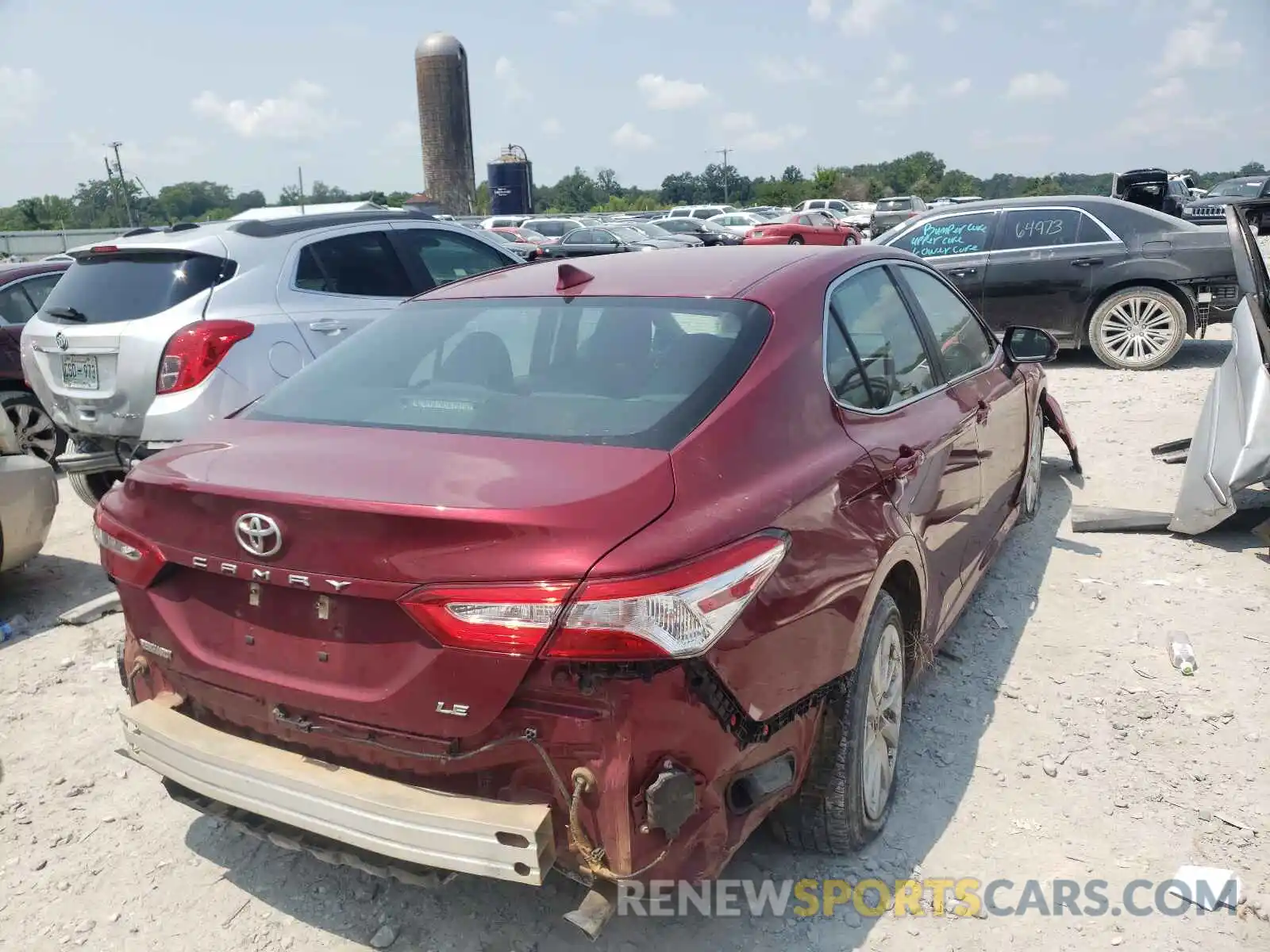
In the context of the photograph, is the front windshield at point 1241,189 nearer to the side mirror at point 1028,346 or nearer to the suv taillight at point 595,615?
the side mirror at point 1028,346

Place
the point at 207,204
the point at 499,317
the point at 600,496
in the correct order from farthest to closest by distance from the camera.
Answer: the point at 207,204
the point at 499,317
the point at 600,496

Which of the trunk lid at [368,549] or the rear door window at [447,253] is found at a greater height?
the rear door window at [447,253]

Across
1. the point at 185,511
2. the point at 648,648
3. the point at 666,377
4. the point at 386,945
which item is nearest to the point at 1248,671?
the point at 666,377

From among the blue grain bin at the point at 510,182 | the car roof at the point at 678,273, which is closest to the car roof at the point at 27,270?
the car roof at the point at 678,273

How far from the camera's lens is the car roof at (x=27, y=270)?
330 inches

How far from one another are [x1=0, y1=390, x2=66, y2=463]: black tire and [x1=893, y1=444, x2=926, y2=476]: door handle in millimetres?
7267

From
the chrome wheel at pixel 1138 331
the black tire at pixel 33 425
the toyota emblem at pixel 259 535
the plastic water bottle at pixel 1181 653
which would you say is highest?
the toyota emblem at pixel 259 535

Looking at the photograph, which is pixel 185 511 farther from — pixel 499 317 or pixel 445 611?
pixel 499 317

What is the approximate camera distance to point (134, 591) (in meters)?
2.56

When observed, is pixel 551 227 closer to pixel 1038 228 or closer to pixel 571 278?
pixel 1038 228

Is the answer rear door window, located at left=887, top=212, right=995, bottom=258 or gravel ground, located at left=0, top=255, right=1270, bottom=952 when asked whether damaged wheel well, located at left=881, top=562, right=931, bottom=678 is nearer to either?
gravel ground, located at left=0, top=255, right=1270, bottom=952

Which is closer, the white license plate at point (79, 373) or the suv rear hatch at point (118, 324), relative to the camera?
the suv rear hatch at point (118, 324)

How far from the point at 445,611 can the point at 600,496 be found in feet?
1.32

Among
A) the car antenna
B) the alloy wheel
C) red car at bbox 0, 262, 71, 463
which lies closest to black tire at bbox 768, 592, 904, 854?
the car antenna
